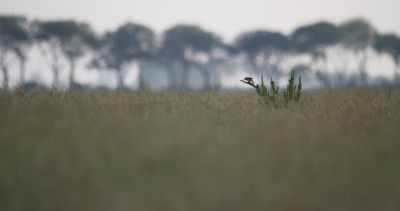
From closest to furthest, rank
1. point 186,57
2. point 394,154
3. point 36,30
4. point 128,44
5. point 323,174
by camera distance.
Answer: point 323,174, point 394,154, point 36,30, point 128,44, point 186,57

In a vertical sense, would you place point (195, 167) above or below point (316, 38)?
below

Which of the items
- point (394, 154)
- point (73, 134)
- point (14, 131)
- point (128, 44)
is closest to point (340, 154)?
point (394, 154)

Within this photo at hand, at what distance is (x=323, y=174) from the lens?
2.52m

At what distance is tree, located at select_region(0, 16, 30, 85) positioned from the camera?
119 feet

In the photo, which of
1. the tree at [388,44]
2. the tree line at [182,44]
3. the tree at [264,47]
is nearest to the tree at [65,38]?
the tree line at [182,44]

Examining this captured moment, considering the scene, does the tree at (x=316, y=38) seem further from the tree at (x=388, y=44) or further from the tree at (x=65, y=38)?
the tree at (x=65, y=38)

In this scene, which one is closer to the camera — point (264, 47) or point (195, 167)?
point (195, 167)

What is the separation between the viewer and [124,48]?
1642 inches

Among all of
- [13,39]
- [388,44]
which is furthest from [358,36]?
[13,39]

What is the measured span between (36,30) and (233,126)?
40.7 meters

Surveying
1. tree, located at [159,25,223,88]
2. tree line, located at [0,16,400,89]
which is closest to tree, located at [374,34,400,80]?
tree line, located at [0,16,400,89]

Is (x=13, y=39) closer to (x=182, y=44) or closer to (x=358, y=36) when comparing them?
(x=182, y=44)

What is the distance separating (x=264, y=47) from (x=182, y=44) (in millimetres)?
11274

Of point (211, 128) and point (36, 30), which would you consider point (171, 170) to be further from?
point (36, 30)
